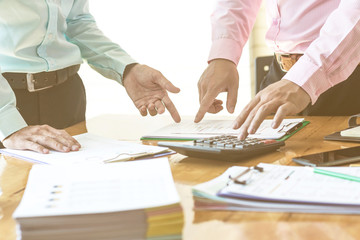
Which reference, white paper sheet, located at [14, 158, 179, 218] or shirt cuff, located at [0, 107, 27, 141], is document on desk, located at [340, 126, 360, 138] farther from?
shirt cuff, located at [0, 107, 27, 141]

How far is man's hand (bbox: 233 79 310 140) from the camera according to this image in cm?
114

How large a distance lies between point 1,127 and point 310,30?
3.42 feet

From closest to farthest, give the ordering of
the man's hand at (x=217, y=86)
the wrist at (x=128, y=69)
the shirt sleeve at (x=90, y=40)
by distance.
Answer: the man's hand at (x=217, y=86), the wrist at (x=128, y=69), the shirt sleeve at (x=90, y=40)

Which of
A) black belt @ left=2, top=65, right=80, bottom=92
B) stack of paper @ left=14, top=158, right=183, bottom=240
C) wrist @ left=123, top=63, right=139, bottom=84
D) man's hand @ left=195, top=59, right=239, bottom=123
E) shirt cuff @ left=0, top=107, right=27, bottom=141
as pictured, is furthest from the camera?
wrist @ left=123, top=63, right=139, bottom=84

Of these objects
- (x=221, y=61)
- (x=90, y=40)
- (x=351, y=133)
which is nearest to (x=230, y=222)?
(x=351, y=133)

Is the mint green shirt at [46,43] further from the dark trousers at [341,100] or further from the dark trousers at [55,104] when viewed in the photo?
the dark trousers at [341,100]

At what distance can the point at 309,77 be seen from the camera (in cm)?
124

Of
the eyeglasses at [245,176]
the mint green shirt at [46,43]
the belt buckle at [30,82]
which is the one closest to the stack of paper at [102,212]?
the eyeglasses at [245,176]

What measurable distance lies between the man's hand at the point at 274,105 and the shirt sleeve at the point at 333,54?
0.03 meters

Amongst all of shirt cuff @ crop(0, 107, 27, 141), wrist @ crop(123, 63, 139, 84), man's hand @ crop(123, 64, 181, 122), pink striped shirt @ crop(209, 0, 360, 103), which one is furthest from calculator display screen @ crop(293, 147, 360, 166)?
wrist @ crop(123, 63, 139, 84)

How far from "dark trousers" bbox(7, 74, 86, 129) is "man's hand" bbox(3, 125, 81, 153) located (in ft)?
1.23

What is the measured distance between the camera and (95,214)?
64 cm

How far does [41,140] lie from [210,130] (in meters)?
0.45

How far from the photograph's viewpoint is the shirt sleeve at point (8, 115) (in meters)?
1.32
